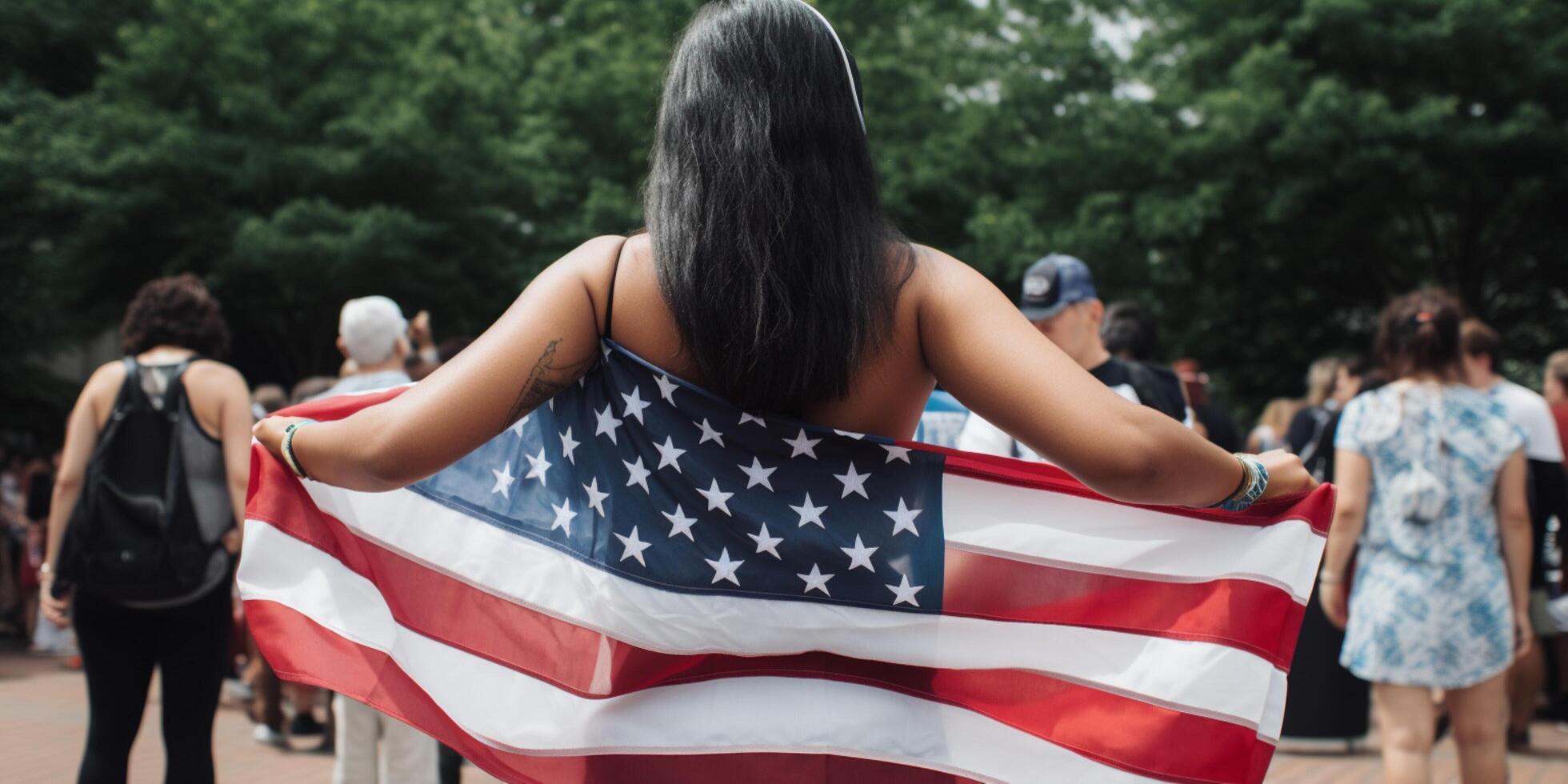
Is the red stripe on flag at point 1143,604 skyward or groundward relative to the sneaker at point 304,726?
skyward

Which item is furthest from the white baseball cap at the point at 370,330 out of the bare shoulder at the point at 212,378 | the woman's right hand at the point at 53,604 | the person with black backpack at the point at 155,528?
the woman's right hand at the point at 53,604

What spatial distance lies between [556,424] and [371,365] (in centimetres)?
408

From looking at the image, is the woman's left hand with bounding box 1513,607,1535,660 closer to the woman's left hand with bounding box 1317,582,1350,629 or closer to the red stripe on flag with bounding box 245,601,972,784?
the woman's left hand with bounding box 1317,582,1350,629

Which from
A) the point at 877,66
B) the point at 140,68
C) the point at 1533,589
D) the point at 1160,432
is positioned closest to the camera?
the point at 1160,432

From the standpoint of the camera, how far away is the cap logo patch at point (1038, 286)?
4.95m

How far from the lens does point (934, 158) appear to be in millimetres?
23219

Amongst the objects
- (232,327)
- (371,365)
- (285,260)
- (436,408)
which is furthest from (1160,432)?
(232,327)

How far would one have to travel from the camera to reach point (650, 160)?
2205 millimetres

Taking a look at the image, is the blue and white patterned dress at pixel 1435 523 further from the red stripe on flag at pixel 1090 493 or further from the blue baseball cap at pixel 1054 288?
the red stripe on flag at pixel 1090 493

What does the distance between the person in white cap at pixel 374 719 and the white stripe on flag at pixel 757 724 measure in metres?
2.89

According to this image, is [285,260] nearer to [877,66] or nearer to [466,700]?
[877,66]

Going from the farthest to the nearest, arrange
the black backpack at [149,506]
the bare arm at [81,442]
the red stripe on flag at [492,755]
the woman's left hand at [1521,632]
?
the woman's left hand at [1521,632] < the bare arm at [81,442] < the black backpack at [149,506] < the red stripe on flag at [492,755]

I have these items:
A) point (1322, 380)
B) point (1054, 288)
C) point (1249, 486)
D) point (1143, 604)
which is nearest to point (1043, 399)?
point (1249, 486)

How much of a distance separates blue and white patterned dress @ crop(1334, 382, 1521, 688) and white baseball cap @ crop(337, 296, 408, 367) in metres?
3.88
